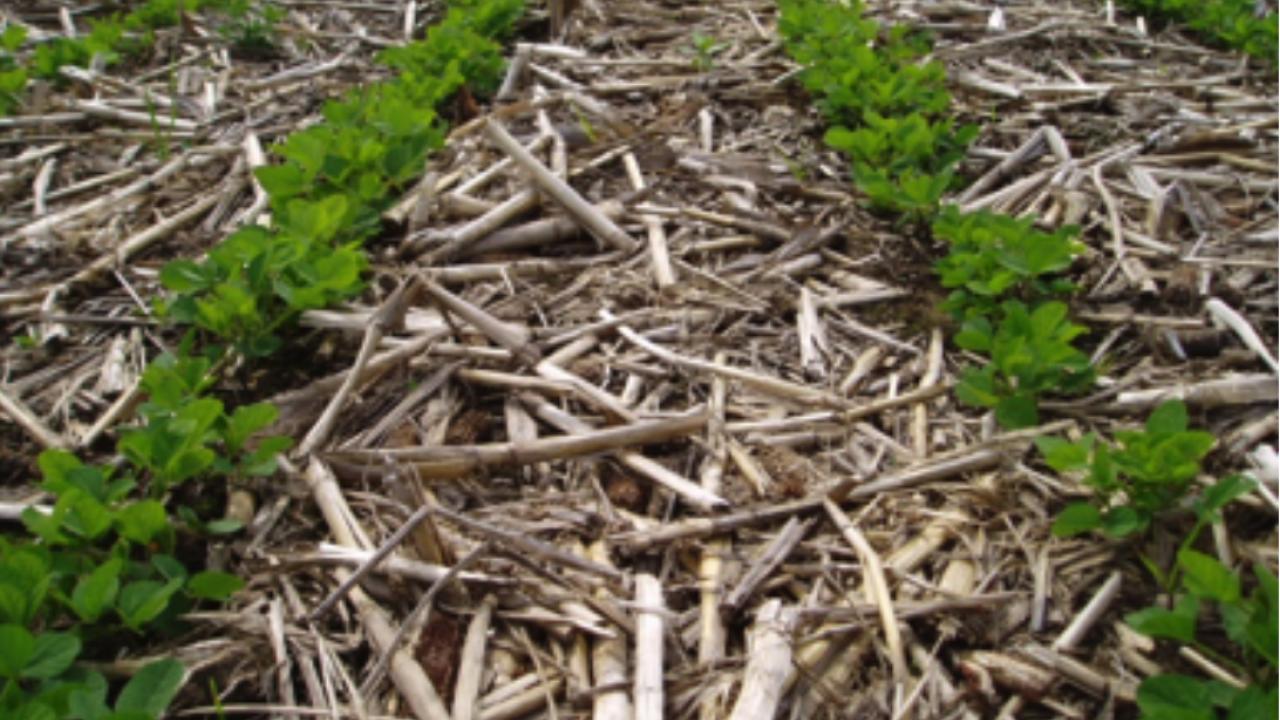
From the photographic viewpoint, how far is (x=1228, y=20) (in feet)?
11.9

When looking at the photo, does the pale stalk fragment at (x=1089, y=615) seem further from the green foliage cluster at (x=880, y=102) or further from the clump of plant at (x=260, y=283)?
the clump of plant at (x=260, y=283)

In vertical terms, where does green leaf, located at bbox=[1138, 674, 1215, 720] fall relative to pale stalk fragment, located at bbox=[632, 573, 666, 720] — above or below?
above

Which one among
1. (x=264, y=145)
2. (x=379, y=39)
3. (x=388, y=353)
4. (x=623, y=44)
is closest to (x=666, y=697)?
(x=388, y=353)

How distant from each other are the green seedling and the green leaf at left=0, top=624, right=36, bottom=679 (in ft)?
5.74

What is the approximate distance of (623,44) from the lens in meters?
3.83

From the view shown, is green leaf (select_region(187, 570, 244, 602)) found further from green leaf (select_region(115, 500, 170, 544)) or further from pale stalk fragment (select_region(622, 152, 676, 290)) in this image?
pale stalk fragment (select_region(622, 152, 676, 290))

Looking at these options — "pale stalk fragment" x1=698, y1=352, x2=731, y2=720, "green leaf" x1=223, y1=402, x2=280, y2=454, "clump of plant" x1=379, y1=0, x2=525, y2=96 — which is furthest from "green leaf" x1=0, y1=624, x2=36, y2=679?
"clump of plant" x1=379, y1=0, x2=525, y2=96

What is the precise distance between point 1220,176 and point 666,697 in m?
2.10

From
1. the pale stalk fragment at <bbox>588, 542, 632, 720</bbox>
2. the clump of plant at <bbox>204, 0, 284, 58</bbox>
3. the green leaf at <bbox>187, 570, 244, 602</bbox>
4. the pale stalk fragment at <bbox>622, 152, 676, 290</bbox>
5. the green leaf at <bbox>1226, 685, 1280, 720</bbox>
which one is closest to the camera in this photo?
the green leaf at <bbox>1226, 685, 1280, 720</bbox>

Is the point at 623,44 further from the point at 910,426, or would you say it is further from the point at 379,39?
the point at 910,426

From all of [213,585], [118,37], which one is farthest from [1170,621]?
[118,37]

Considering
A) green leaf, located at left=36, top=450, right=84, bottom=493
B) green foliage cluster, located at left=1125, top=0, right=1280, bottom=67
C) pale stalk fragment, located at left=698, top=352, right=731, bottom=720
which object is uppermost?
green foliage cluster, located at left=1125, top=0, right=1280, bottom=67

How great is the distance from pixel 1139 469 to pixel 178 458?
59.8 inches

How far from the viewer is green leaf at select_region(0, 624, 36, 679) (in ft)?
4.48
